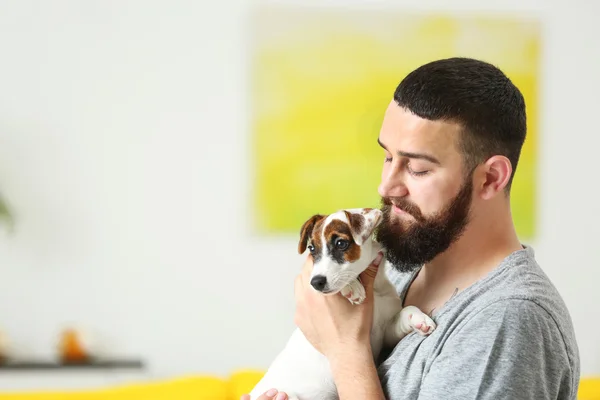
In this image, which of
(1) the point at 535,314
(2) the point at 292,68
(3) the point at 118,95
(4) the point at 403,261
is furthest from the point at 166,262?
(1) the point at 535,314

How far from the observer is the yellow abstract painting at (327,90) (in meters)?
3.71

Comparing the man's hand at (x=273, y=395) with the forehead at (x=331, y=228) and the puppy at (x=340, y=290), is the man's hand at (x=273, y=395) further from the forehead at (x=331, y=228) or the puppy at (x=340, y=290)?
the forehead at (x=331, y=228)

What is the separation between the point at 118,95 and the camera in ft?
12.1

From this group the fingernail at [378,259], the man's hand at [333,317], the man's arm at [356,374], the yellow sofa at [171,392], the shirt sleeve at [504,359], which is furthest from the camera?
the yellow sofa at [171,392]

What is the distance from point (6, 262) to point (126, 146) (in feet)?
2.68

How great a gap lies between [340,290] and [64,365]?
2.46m

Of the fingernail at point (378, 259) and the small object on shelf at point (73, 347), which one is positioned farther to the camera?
the small object on shelf at point (73, 347)

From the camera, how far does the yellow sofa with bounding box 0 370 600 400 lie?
8.72 feet

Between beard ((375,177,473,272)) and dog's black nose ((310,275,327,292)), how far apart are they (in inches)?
6.7

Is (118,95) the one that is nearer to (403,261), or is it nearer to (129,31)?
(129,31)

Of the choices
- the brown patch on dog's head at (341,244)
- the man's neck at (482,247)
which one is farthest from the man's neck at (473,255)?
the brown patch on dog's head at (341,244)

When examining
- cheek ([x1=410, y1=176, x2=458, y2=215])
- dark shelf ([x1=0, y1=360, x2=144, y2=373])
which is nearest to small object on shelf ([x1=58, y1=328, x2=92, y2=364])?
dark shelf ([x1=0, y1=360, x2=144, y2=373])

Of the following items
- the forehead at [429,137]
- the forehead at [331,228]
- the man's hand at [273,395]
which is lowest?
the man's hand at [273,395]

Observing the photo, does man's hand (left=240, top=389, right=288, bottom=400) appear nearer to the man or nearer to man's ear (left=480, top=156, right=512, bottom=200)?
the man
